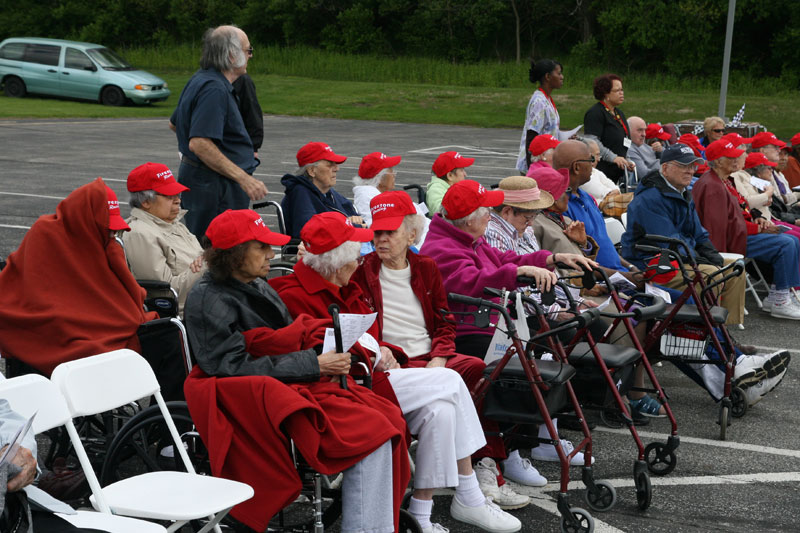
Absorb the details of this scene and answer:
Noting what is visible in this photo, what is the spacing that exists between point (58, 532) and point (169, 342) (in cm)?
181

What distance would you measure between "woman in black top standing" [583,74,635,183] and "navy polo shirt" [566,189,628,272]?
11.9 ft

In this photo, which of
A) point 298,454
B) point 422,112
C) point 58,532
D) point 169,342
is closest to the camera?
point 58,532

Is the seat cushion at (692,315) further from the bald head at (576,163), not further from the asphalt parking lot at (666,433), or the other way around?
the bald head at (576,163)

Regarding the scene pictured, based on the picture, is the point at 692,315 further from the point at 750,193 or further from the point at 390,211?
the point at 750,193

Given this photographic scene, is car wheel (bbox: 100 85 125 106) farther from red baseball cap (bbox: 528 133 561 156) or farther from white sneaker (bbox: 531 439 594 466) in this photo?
white sneaker (bbox: 531 439 594 466)

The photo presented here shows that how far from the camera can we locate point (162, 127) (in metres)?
24.2

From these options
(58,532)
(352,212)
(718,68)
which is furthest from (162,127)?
(718,68)

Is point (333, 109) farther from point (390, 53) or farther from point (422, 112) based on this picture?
point (390, 53)

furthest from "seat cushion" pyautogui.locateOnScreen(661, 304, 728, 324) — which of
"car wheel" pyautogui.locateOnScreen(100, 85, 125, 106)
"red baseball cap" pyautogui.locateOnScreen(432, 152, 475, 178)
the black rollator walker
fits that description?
"car wheel" pyautogui.locateOnScreen(100, 85, 125, 106)

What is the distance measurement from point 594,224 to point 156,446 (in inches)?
152

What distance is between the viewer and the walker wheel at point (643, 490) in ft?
16.0

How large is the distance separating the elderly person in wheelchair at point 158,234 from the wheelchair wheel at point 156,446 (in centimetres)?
118

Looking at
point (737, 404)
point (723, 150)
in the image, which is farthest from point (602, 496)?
point (723, 150)

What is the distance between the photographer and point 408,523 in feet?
13.7
